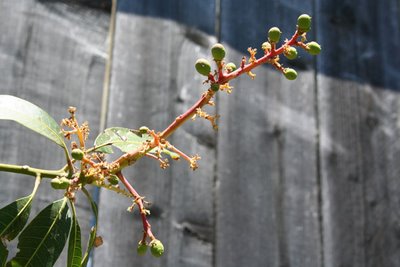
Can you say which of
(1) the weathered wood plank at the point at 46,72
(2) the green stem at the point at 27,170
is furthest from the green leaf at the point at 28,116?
(1) the weathered wood plank at the point at 46,72

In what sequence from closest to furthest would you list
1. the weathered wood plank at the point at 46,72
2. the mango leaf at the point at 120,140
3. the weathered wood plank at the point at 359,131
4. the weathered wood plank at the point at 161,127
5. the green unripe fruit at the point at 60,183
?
the green unripe fruit at the point at 60,183
the mango leaf at the point at 120,140
the weathered wood plank at the point at 46,72
the weathered wood plank at the point at 161,127
the weathered wood plank at the point at 359,131

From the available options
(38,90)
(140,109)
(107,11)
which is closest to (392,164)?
(140,109)

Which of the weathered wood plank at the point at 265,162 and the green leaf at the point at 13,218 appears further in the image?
the weathered wood plank at the point at 265,162

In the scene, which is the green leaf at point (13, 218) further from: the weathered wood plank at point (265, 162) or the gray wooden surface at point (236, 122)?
the weathered wood plank at point (265, 162)

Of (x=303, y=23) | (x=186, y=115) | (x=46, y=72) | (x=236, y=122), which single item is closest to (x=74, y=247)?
(x=186, y=115)

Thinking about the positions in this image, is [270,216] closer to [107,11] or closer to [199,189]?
[199,189]

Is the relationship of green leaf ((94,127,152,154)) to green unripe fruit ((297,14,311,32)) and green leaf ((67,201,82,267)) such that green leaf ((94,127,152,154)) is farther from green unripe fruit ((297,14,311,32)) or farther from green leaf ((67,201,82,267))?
green unripe fruit ((297,14,311,32))
